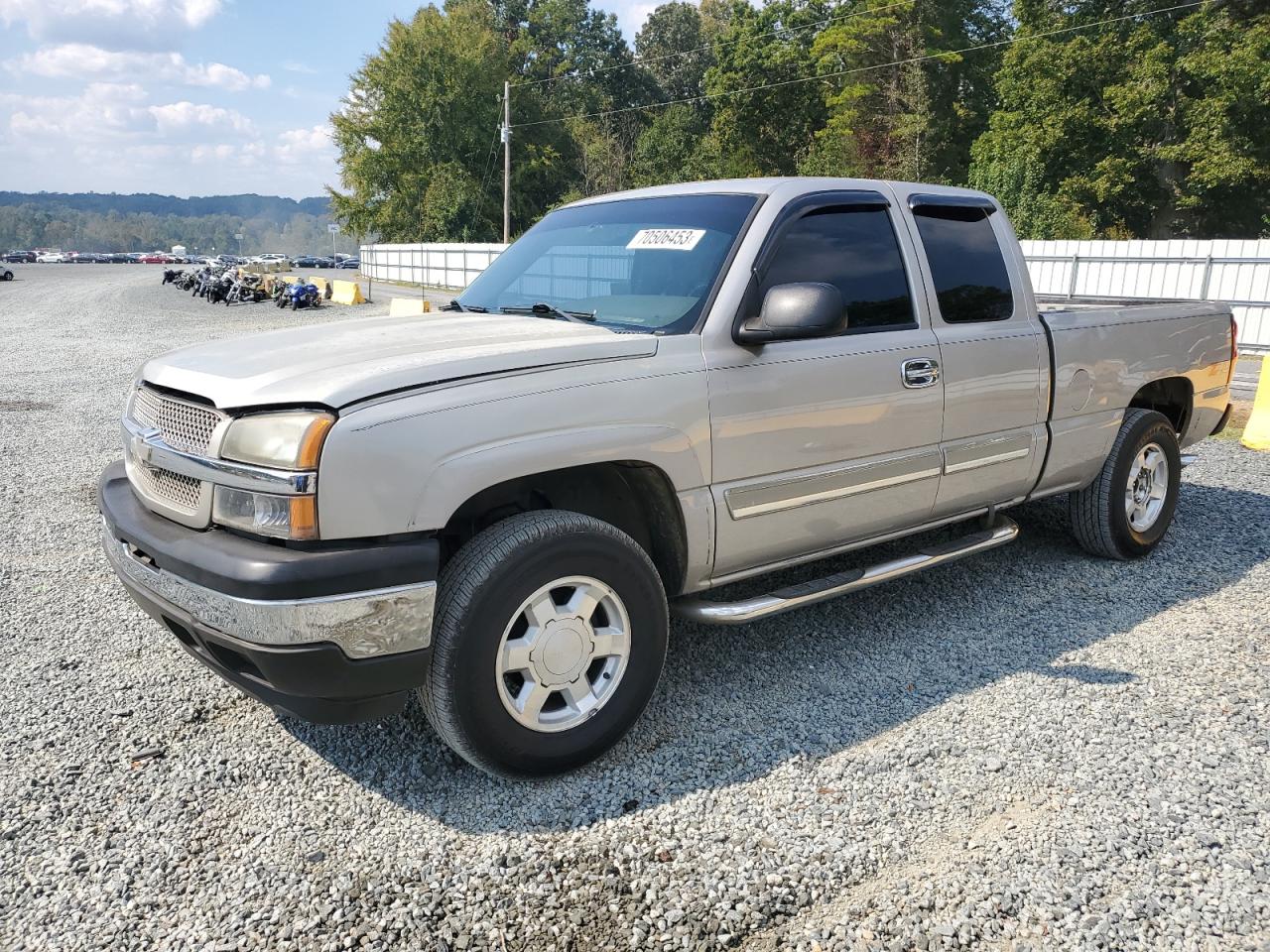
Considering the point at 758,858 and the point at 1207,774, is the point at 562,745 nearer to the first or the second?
the point at 758,858

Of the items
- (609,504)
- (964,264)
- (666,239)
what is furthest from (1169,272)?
(609,504)

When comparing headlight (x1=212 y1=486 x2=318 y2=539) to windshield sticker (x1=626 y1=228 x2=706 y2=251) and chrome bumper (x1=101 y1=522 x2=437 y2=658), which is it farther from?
windshield sticker (x1=626 y1=228 x2=706 y2=251)

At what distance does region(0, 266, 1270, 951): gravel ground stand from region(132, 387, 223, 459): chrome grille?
1106mm

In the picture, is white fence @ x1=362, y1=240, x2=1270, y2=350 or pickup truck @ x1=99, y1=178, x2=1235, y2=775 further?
white fence @ x1=362, y1=240, x2=1270, y2=350

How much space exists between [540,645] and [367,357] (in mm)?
1060

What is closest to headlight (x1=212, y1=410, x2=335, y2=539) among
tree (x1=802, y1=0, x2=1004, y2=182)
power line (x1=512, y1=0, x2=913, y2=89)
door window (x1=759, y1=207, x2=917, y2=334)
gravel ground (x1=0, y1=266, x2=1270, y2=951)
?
gravel ground (x1=0, y1=266, x2=1270, y2=951)

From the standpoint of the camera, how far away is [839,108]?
53344 mm

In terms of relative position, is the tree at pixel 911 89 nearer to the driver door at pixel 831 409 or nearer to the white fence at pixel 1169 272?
the white fence at pixel 1169 272

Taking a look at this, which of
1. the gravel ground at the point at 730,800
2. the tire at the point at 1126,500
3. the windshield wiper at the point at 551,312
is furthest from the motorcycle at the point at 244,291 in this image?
the tire at the point at 1126,500

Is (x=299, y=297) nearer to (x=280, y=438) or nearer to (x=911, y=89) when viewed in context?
(x=280, y=438)

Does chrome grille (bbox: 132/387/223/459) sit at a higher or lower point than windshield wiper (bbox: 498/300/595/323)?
lower

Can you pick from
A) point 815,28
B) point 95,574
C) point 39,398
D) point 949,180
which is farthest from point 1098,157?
point 95,574

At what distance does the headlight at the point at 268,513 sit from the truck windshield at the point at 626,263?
1406mm

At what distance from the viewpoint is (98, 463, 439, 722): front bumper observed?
2525mm
